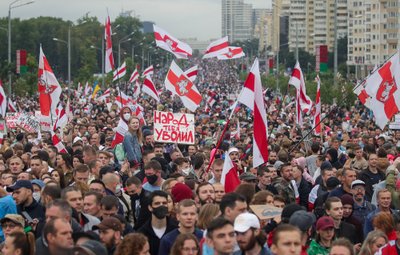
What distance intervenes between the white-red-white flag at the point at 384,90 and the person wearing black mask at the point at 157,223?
758 centimetres

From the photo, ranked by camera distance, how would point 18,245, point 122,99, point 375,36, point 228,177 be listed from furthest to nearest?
1. point 375,36
2. point 122,99
3. point 228,177
4. point 18,245

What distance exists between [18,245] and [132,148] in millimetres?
7910

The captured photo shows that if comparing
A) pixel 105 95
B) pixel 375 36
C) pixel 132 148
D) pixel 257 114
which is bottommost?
pixel 375 36

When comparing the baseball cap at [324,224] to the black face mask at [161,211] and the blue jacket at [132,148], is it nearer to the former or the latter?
the black face mask at [161,211]

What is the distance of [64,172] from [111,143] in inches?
227

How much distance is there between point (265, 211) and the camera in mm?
10156

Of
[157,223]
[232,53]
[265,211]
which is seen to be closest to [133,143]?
[157,223]

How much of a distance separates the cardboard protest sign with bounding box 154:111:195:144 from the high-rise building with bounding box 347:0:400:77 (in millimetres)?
111762

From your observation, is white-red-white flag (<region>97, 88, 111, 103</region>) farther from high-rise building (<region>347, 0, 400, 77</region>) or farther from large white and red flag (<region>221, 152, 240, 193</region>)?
high-rise building (<region>347, 0, 400, 77</region>)

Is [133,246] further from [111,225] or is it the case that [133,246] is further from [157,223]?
[157,223]

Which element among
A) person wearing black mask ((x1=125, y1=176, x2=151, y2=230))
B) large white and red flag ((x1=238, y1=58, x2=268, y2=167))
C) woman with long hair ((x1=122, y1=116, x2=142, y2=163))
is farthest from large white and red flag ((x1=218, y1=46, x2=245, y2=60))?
person wearing black mask ((x1=125, y1=176, x2=151, y2=230))

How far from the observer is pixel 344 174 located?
1288 cm

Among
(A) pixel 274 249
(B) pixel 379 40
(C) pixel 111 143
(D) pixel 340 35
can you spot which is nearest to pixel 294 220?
(A) pixel 274 249

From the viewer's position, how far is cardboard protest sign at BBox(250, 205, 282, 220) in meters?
10.1
